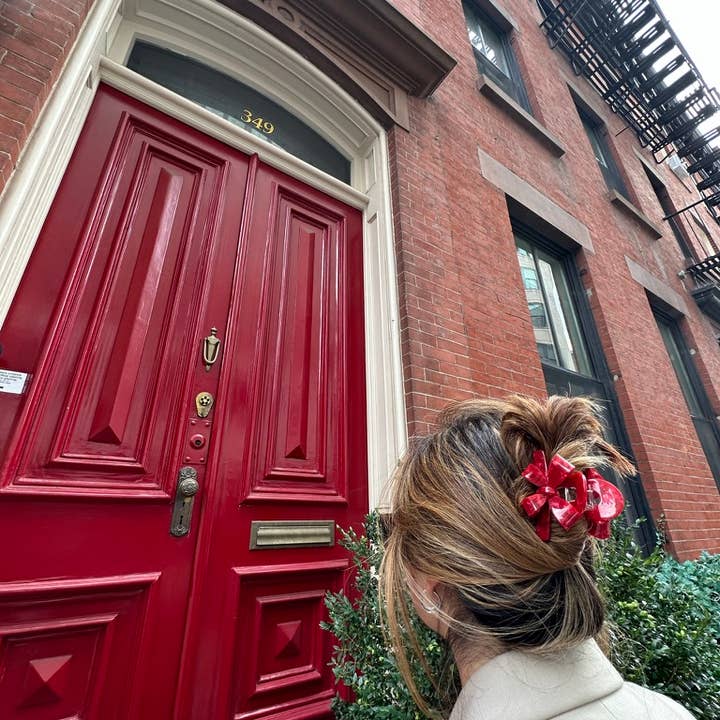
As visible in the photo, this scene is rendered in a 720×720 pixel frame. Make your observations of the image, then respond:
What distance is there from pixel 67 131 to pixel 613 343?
16.3ft

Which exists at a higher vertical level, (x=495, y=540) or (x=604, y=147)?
(x=604, y=147)

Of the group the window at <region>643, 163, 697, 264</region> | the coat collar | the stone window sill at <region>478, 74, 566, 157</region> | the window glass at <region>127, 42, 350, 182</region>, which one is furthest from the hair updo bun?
the window at <region>643, 163, 697, 264</region>

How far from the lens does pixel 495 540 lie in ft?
2.46

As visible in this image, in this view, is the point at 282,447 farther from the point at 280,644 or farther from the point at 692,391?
the point at 692,391

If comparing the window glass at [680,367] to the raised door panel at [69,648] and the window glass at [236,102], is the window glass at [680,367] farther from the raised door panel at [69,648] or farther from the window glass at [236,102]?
the raised door panel at [69,648]

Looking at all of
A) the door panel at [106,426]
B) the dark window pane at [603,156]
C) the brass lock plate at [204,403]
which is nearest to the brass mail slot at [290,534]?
the door panel at [106,426]

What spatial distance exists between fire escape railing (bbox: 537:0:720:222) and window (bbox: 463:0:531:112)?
5.33 feet

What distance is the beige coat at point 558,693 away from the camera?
2.06 ft

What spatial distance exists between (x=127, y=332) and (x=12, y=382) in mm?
441

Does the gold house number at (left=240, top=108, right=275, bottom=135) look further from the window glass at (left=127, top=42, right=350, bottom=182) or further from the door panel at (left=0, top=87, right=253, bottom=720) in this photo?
the door panel at (left=0, top=87, right=253, bottom=720)

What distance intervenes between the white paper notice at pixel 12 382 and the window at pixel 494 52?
20.2 feet

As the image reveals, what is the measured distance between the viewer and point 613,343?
429cm

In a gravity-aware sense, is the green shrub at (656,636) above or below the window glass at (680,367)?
below

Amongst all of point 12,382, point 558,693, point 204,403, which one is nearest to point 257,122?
point 204,403
